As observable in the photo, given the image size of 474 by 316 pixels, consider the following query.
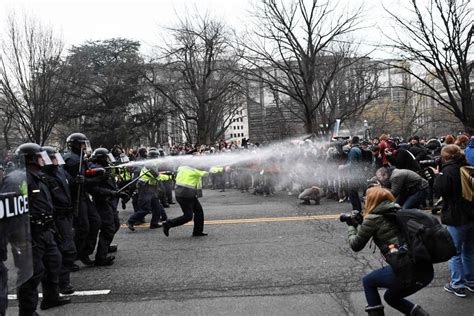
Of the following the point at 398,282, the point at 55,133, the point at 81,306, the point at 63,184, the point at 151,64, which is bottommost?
the point at 81,306

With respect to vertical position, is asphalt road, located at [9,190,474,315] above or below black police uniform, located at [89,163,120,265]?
below

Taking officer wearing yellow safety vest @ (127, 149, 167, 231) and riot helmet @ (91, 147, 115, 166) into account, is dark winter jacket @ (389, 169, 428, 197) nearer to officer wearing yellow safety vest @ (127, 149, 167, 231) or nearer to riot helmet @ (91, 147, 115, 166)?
riot helmet @ (91, 147, 115, 166)

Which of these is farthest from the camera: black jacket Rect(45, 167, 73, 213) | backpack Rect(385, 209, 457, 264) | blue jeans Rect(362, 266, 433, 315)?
black jacket Rect(45, 167, 73, 213)

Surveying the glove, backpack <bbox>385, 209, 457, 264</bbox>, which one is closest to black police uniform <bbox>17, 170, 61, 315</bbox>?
the glove

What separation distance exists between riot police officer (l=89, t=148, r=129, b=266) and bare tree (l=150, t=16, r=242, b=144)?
17951mm

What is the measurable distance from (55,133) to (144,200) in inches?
1343

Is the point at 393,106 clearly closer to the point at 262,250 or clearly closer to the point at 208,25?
the point at 208,25

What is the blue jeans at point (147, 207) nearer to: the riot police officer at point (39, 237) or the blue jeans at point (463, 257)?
the riot police officer at point (39, 237)

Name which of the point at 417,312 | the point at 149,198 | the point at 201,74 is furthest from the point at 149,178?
the point at 201,74

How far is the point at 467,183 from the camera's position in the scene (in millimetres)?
4598

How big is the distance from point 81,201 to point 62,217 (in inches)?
34.6

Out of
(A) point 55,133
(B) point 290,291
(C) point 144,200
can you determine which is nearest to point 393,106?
(A) point 55,133

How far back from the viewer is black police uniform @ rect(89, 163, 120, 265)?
655cm

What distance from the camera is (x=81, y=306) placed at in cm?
494
